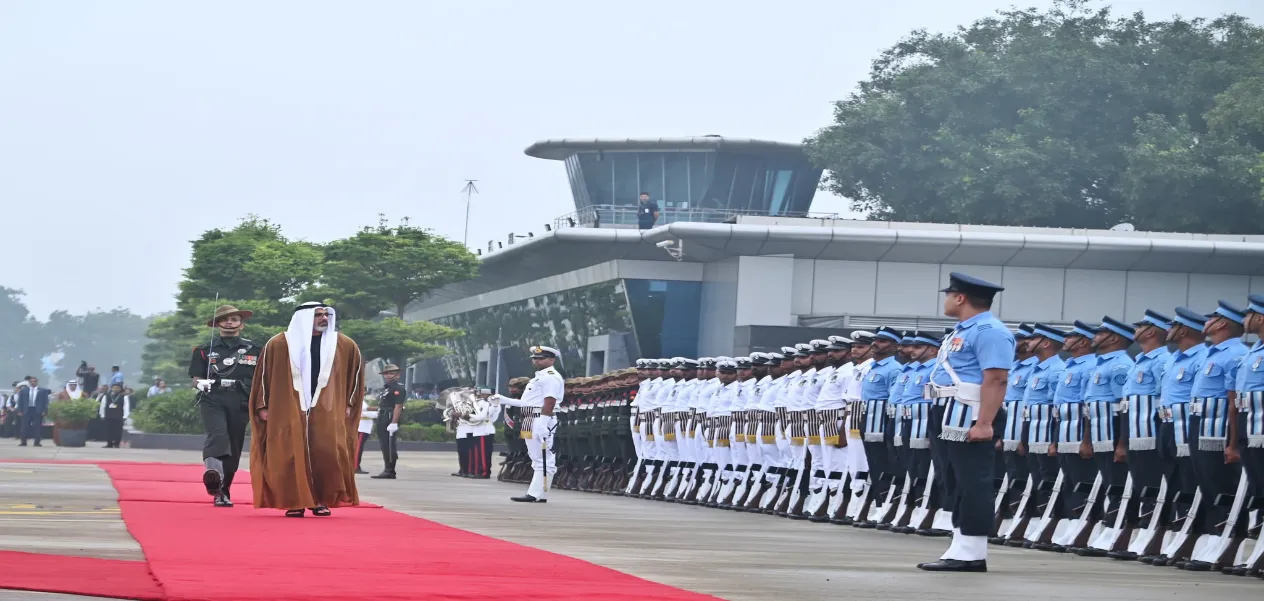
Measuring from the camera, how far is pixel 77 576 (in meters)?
7.93

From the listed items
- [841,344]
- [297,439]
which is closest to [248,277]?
[841,344]

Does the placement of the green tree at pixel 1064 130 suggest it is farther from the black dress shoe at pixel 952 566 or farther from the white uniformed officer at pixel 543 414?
the black dress shoe at pixel 952 566

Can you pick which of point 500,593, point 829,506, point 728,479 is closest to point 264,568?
point 500,593

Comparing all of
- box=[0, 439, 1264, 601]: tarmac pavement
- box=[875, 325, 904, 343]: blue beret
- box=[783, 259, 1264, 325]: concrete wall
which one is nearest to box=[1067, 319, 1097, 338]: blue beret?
box=[0, 439, 1264, 601]: tarmac pavement

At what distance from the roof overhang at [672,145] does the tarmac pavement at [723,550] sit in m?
45.2

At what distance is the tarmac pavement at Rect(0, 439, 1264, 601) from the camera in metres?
9.19

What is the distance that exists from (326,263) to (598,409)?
1258 inches

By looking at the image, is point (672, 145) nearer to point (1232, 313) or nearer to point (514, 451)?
point (514, 451)

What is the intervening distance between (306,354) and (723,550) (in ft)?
13.3

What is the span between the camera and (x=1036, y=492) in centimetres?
1457

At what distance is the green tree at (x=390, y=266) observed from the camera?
55531 mm

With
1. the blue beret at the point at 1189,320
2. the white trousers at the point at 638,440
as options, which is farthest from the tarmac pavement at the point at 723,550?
the white trousers at the point at 638,440

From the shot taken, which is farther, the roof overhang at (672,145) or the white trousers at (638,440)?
the roof overhang at (672,145)

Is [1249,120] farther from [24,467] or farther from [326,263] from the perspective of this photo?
[24,467]
